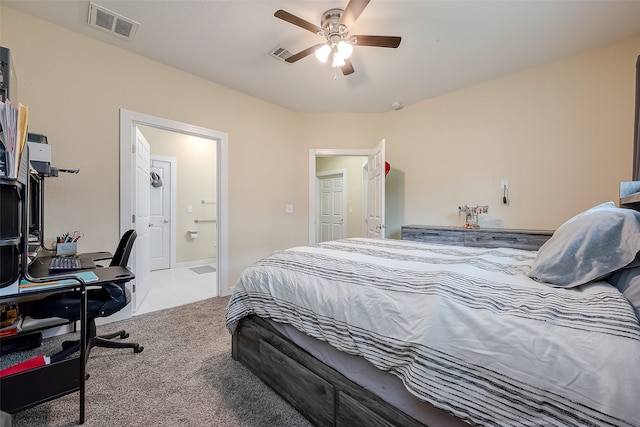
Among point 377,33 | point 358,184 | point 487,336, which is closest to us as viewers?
point 487,336

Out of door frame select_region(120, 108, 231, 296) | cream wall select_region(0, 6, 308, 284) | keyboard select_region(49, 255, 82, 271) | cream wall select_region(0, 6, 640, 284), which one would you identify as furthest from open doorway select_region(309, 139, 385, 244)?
keyboard select_region(49, 255, 82, 271)

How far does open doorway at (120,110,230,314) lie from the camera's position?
8.59 ft

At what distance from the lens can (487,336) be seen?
0.79 m

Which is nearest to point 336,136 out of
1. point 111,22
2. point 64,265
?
point 111,22

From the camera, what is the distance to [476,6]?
6.49 ft

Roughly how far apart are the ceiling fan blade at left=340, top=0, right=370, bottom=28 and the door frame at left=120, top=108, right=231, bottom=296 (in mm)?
2081

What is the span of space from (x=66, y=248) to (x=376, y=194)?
3.24 m

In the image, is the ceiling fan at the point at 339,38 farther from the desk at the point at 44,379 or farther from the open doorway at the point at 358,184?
the desk at the point at 44,379

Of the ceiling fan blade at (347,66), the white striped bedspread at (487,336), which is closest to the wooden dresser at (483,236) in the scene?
the white striped bedspread at (487,336)

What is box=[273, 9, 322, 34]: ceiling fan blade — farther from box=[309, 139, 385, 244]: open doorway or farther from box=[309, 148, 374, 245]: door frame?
box=[309, 148, 374, 245]: door frame

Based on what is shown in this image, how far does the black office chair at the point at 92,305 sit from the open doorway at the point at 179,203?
83 cm

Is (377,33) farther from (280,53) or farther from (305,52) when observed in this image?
(280,53)

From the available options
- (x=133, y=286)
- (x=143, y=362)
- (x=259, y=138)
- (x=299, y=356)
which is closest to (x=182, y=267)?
(x=133, y=286)

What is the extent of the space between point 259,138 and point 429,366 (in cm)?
352
